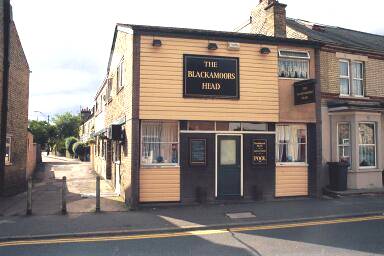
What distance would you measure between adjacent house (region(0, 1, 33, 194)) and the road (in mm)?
7798

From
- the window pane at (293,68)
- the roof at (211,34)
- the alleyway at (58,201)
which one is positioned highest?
the roof at (211,34)

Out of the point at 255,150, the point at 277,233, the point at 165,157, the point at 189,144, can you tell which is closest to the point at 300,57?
the point at 255,150

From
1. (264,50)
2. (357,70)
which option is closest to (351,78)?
(357,70)

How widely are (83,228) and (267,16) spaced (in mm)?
13062

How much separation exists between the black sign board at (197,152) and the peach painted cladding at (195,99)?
2.72 ft

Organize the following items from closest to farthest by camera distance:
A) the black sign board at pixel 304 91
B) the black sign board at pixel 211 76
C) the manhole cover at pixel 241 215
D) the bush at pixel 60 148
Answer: the manhole cover at pixel 241 215 → the black sign board at pixel 211 76 → the black sign board at pixel 304 91 → the bush at pixel 60 148

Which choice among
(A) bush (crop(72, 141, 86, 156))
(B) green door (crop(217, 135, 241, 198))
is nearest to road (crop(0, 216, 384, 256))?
(B) green door (crop(217, 135, 241, 198))

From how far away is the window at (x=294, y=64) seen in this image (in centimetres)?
1454

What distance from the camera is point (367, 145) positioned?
1623 centimetres

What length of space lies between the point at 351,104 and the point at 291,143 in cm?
286

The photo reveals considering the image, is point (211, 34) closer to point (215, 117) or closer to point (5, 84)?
point (215, 117)

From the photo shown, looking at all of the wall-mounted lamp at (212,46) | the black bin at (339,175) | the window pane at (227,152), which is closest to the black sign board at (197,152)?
the window pane at (227,152)

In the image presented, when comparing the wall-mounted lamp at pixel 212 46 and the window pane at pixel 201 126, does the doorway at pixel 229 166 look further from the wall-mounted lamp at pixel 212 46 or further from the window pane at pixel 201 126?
the wall-mounted lamp at pixel 212 46

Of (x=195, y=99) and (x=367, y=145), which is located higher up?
(x=195, y=99)
